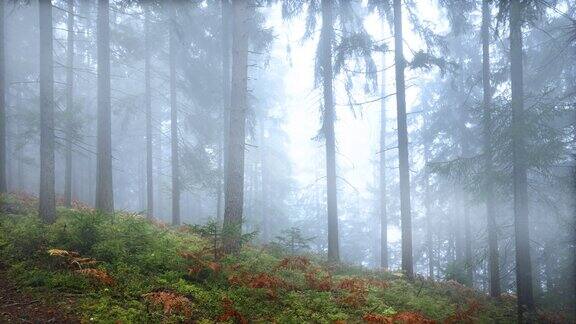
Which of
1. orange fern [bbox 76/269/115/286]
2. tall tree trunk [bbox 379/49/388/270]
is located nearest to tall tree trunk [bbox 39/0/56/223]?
orange fern [bbox 76/269/115/286]

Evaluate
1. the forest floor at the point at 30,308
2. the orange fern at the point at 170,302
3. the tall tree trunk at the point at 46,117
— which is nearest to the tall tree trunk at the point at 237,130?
the orange fern at the point at 170,302

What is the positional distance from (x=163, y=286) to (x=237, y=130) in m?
4.72

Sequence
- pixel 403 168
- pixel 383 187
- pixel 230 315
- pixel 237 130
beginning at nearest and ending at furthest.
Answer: pixel 230 315 < pixel 237 130 < pixel 403 168 < pixel 383 187

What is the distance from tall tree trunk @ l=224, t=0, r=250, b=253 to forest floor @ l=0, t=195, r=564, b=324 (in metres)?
1.12

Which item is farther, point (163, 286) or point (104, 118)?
point (104, 118)

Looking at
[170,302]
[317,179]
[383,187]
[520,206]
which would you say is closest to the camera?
[170,302]

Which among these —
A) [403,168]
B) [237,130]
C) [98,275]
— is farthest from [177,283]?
[403,168]

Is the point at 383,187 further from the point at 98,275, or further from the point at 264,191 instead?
the point at 98,275

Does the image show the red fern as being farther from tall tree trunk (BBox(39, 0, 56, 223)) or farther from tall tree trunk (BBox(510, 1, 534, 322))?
tall tree trunk (BBox(510, 1, 534, 322))

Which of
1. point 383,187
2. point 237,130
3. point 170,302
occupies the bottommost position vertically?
point 170,302

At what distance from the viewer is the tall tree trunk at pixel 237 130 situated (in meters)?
9.79

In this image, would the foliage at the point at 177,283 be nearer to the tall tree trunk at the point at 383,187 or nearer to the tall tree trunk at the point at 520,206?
the tall tree trunk at the point at 520,206

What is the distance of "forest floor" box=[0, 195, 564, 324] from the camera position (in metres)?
5.96

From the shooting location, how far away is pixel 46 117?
10.2 meters
